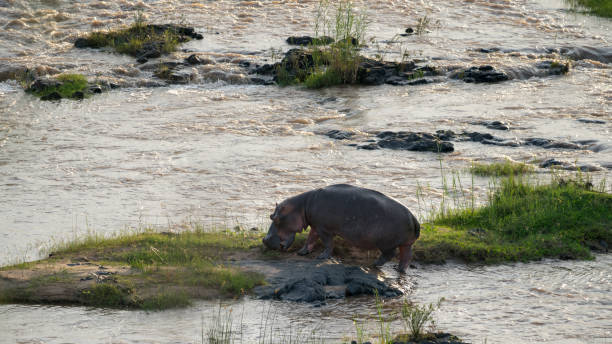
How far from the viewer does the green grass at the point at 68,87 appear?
1675 centimetres

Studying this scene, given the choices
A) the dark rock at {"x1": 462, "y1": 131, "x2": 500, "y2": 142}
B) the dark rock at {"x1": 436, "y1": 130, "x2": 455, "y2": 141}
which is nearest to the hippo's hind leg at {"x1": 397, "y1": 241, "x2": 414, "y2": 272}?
the dark rock at {"x1": 436, "y1": 130, "x2": 455, "y2": 141}

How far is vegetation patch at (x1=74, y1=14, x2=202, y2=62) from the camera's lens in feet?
65.0

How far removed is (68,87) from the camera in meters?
17.0

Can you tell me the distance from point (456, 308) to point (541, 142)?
7158 mm

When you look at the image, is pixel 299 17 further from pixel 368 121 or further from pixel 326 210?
pixel 326 210

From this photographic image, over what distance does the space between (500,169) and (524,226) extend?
300cm

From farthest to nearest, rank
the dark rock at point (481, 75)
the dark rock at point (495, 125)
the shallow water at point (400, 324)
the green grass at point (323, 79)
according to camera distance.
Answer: the dark rock at point (481, 75) → the green grass at point (323, 79) → the dark rock at point (495, 125) → the shallow water at point (400, 324)

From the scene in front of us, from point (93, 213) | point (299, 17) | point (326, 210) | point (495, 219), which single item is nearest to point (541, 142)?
point (495, 219)

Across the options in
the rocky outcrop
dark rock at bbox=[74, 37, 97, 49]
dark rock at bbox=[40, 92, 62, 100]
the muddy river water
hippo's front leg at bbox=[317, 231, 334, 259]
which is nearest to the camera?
the muddy river water

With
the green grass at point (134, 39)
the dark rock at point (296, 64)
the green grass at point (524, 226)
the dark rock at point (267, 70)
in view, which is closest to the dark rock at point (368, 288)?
the green grass at point (524, 226)

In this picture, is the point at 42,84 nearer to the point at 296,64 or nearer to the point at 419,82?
the point at 296,64

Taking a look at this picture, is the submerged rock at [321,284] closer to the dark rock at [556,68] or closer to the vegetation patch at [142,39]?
the dark rock at [556,68]

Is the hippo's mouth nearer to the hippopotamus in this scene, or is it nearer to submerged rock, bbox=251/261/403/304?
the hippopotamus

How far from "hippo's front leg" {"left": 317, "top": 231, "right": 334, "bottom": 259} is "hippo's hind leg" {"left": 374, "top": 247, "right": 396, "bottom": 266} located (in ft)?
1.54
